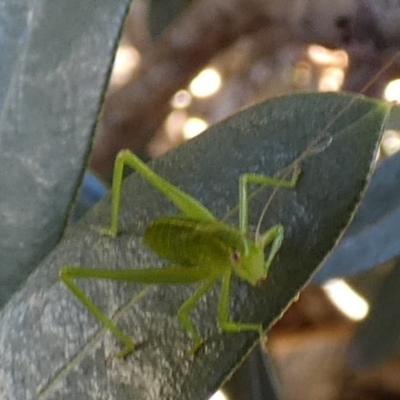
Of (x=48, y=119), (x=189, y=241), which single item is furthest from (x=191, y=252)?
(x=48, y=119)

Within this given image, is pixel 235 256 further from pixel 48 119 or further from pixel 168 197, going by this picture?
pixel 48 119

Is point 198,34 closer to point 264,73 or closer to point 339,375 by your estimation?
point 264,73

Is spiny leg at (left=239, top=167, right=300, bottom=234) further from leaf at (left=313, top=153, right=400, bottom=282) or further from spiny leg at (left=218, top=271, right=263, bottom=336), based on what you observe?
leaf at (left=313, top=153, right=400, bottom=282)

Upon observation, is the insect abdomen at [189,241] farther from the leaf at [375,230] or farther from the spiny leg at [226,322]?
the leaf at [375,230]

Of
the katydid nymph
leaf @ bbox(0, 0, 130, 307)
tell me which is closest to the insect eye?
the katydid nymph

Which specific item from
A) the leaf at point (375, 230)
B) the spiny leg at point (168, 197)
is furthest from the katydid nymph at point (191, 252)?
the leaf at point (375, 230)

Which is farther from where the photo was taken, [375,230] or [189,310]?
[375,230]

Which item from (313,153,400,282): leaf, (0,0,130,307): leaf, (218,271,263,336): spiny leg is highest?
(0,0,130,307): leaf

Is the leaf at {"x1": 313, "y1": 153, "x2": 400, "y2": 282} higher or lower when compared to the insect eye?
higher
